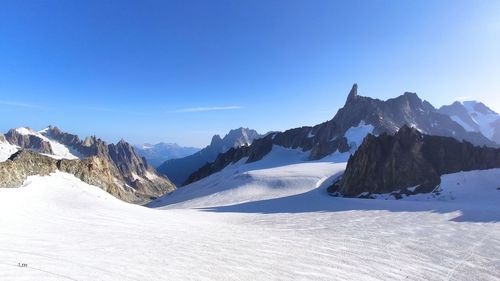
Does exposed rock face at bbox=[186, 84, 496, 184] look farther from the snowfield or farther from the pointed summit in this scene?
the snowfield

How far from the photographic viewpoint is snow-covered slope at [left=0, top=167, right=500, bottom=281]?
11.2 m

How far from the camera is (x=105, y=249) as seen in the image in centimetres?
1333

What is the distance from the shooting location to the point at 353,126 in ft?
431

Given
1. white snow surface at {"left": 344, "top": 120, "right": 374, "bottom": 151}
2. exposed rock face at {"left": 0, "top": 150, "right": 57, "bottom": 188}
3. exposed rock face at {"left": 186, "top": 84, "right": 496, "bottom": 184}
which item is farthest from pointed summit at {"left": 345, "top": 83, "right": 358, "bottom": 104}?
exposed rock face at {"left": 0, "top": 150, "right": 57, "bottom": 188}

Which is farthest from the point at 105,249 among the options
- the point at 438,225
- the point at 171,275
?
the point at 438,225

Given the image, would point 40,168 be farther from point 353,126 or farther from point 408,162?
point 353,126

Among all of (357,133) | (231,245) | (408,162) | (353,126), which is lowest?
(231,245)

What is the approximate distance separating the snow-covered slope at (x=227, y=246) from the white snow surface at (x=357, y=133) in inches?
3597

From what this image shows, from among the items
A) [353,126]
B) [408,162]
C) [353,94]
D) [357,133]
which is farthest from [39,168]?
[353,94]

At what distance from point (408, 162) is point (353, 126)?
8526 cm

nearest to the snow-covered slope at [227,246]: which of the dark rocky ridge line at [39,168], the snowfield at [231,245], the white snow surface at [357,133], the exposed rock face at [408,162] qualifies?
the snowfield at [231,245]

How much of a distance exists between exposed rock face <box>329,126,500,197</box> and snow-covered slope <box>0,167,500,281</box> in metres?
22.0

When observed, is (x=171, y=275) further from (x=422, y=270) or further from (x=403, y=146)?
(x=403, y=146)

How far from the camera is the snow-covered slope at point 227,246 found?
11164mm
